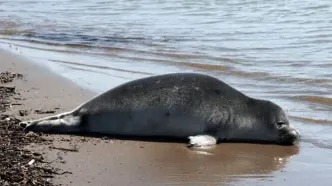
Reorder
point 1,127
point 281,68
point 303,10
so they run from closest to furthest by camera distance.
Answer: point 1,127
point 281,68
point 303,10

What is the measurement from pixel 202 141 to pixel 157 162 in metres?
0.58

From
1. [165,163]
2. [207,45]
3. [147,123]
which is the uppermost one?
[207,45]

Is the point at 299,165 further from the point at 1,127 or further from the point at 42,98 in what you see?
the point at 42,98

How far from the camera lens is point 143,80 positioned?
5129 millimetres

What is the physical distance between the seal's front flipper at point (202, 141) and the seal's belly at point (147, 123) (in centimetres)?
12

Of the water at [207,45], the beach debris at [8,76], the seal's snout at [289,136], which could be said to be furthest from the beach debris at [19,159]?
the seal's snout at [289,136]

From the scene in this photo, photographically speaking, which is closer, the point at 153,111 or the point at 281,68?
the point at 153,111

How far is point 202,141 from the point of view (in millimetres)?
4703

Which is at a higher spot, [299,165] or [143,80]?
[143,80]

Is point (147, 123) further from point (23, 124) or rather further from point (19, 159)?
point (19, 159)

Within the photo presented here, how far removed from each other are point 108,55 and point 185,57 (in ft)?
3.87

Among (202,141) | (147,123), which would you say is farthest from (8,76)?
(202,141)

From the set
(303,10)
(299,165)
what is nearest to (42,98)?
(299,165)

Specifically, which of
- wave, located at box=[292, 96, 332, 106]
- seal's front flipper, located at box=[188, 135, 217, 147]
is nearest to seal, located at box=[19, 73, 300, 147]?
seal's front flipper, located at box=[188, 135, 217, 147]
